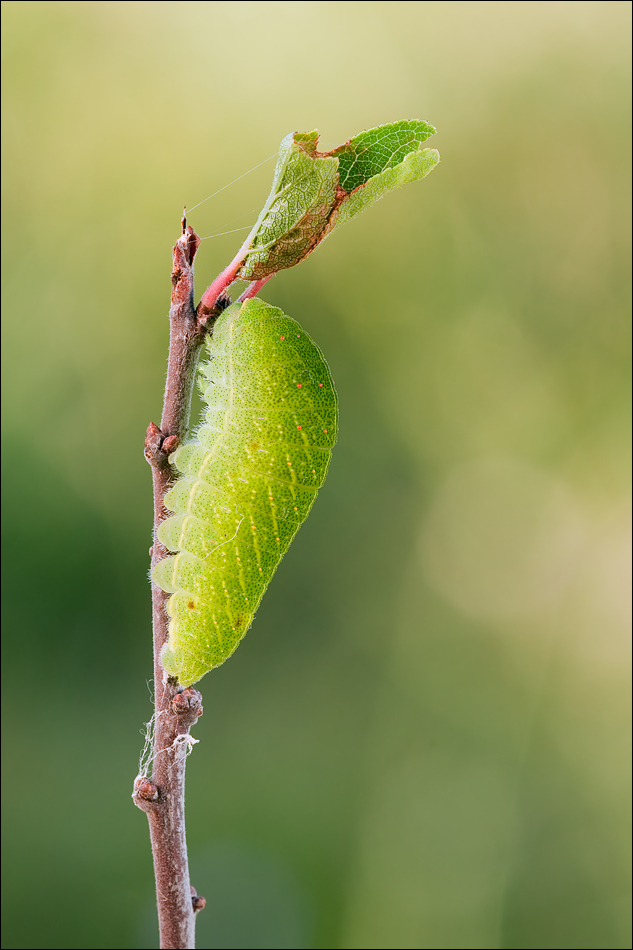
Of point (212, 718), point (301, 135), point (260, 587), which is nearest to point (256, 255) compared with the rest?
point (301, 135)

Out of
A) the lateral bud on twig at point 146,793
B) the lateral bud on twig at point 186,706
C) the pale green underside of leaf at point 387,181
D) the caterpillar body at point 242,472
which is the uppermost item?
the pale green underside of leaf at point 387,181

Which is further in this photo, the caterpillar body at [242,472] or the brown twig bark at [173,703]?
the caterpillar body at [242,472]

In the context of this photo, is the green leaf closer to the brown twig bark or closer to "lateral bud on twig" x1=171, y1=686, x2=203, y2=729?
the brown twig bark

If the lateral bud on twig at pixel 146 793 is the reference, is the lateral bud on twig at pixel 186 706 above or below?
above

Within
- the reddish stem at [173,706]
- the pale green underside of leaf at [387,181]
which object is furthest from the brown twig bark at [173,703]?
the pale green underside of leaf at [387,181]

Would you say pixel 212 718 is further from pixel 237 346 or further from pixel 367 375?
pixel 237 346

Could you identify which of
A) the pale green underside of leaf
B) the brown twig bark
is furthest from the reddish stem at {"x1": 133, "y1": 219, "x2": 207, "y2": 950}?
the pale green underside of leaf

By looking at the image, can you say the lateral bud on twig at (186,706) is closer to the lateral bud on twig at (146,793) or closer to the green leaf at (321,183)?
the lateral bud on twig at (146,793)

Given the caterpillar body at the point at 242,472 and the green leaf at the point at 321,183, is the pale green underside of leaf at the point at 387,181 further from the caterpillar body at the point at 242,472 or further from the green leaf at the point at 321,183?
the caterpillar body at the point at 242,472
